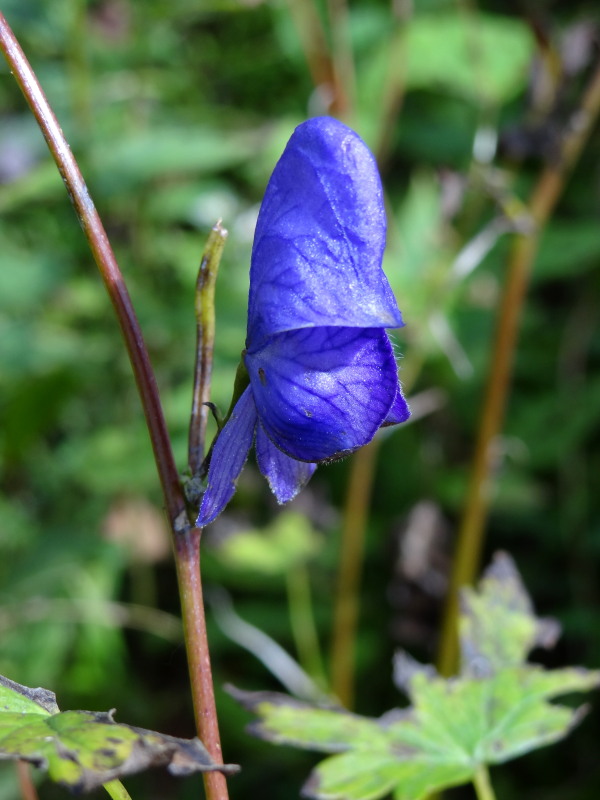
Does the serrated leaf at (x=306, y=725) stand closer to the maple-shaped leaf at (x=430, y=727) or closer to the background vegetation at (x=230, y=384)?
the maple-shaped leaf at (x=430, y=727)

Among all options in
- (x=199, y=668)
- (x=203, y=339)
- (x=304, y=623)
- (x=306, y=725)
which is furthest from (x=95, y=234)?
(x=304, y=623)

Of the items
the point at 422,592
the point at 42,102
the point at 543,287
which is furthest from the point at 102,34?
the point at 42,102

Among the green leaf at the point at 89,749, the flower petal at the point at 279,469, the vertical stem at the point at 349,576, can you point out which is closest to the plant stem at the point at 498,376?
the vertical stem at the point at 349,576

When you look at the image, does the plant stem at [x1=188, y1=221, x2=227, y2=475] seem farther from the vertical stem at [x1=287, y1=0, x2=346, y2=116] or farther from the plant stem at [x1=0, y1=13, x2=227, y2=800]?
the vertical stem at [x1=287, y1=0, x2=346, y2=116]

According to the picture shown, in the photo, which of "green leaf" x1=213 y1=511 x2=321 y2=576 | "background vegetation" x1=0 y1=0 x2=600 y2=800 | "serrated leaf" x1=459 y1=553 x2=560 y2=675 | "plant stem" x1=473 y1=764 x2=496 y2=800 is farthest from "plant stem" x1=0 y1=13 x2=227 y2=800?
"green leaf" x1=213 y1=511 x2=321 y2=576

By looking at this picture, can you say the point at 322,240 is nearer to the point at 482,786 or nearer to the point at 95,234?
the point at 95,234

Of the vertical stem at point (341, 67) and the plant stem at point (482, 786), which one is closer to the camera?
the plant stem at point (482, 786)

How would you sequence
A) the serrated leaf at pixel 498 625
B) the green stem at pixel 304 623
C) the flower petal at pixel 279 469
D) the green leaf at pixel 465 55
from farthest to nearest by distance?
1. the green leaf at pixel 465 55
2. the green stem at pixel 304 623
3. the serrated leaf at pixel 498 625
4. the flower petal at pixel 279 469
